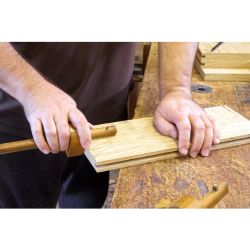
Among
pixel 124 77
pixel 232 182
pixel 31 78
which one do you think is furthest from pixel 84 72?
pixel 232 182

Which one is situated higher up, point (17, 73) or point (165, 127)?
point (17, 73)

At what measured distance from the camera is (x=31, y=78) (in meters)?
0.71

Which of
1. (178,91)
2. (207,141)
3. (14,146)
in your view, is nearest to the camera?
(14,146)

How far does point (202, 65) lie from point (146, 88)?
0.23 metres

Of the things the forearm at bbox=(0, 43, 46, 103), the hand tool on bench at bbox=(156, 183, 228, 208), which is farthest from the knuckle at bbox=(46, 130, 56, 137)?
the hand tool on bench at bbox=(156, 183, 228, 208)

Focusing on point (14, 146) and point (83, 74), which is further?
point (83, 74)

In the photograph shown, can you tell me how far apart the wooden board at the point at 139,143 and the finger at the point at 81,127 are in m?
0.04

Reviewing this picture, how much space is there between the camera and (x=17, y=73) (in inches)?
28.4

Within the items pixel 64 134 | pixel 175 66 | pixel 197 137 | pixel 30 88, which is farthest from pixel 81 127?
pixel 175 66

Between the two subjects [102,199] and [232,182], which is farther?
[102,199]

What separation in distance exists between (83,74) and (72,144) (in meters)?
0.34

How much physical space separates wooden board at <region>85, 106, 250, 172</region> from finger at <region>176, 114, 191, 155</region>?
15mm

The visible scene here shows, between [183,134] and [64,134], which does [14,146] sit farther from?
[183,134]

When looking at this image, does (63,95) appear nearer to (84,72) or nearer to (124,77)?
(84,72)
